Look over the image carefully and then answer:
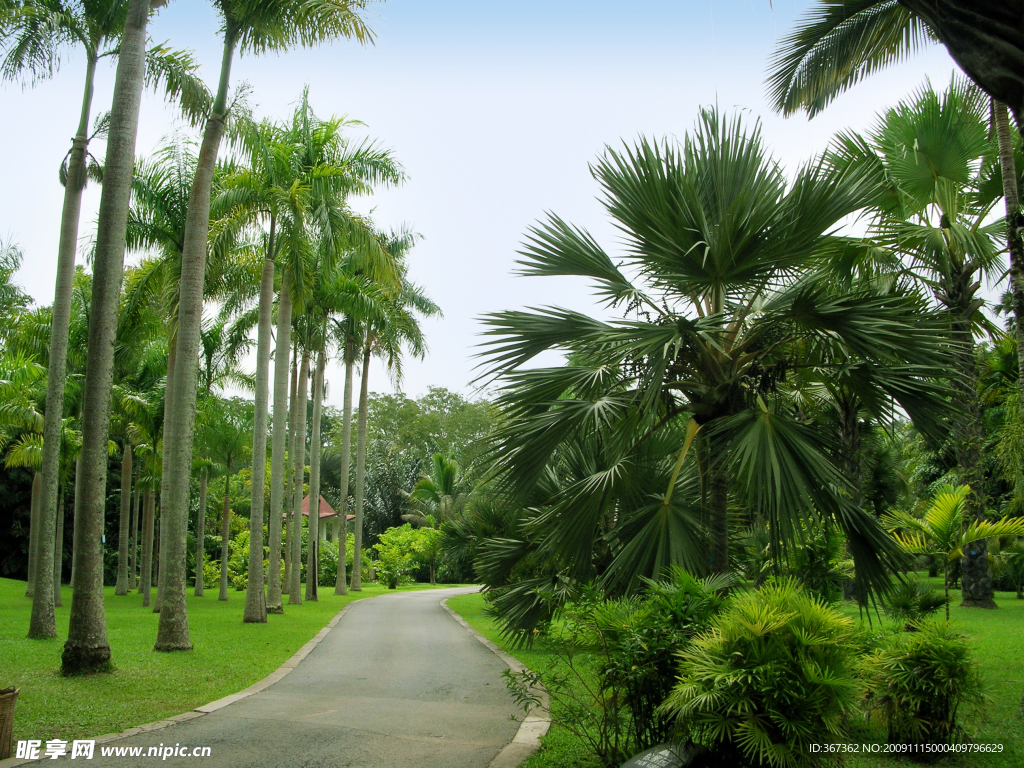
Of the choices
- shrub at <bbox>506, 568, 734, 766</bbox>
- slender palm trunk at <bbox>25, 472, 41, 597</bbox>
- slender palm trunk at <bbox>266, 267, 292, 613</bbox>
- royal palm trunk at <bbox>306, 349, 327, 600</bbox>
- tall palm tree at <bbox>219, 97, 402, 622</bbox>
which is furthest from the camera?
royal palm trunk at <bbox>306, 349, 327, 600</bbox>

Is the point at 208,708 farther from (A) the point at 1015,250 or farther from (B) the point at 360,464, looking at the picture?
(B) the point at 360,464

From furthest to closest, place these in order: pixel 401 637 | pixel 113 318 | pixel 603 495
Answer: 1. pixel 401 637
2. pixel 113 318
3. pixel 603 495

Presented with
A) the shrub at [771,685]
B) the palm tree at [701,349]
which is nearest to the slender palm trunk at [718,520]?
the palm tree at [701,349]

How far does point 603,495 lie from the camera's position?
8039mm

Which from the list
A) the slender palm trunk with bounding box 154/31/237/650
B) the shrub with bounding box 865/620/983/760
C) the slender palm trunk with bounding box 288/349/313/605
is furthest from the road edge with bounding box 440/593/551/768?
the slender palm trunk with bounding box 288/349/313/605

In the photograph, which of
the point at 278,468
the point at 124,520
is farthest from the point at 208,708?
the point at 124,520

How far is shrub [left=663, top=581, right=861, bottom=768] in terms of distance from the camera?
4.32 meters

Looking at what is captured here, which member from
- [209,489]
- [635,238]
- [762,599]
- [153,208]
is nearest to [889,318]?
[635,238]

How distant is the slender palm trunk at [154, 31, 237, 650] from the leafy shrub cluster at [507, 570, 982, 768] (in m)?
8.17

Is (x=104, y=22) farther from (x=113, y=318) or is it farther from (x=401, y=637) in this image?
(x=401, y=637)

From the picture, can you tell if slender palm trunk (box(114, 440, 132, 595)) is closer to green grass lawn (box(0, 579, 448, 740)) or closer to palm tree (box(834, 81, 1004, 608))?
green grass lawn (box(0, 579, 448, 740))

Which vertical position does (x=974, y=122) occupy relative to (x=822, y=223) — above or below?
above

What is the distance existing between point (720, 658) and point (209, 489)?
36995mm

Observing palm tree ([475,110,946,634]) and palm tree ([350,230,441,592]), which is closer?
palm tree ([475,110,946,634])
